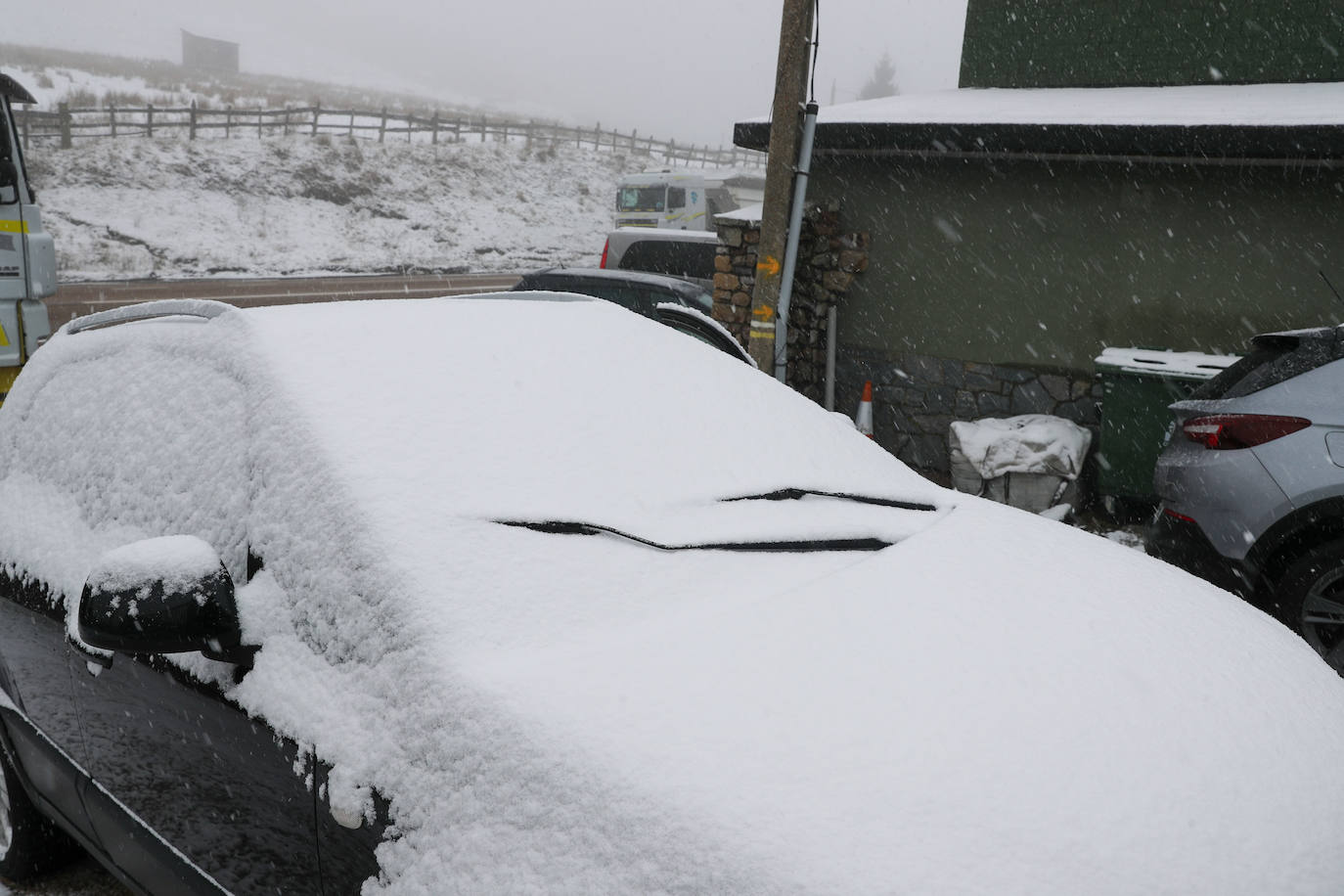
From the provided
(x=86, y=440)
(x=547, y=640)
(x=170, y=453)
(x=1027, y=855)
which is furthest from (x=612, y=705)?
(x=86, y=440)

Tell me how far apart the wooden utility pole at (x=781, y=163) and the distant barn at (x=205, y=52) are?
7660 cm

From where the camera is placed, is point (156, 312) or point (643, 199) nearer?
point (156, 312)

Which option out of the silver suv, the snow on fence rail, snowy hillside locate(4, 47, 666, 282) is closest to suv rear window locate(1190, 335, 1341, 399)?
the silver suv

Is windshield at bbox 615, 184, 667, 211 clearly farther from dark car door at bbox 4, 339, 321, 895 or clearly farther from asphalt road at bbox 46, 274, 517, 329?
dark car door at bbox 4, 339, 321, 895

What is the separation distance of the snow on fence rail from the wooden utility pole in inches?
569

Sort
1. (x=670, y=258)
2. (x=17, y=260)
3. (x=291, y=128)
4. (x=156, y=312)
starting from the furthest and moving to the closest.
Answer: (x=291, y=128) → (x=670, y=258) → (x=17, y=260) → (x=156, y=312)

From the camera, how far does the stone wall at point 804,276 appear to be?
828 centimetres

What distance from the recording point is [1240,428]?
423 centimetres

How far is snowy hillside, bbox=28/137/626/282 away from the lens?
75.9 feet

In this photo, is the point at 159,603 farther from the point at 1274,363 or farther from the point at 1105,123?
the point at 1105,123

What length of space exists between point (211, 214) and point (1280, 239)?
2597cm

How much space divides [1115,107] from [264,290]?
49.3 feet

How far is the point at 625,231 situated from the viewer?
11.9m

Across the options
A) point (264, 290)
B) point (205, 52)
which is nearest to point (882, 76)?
point (205, 52)
